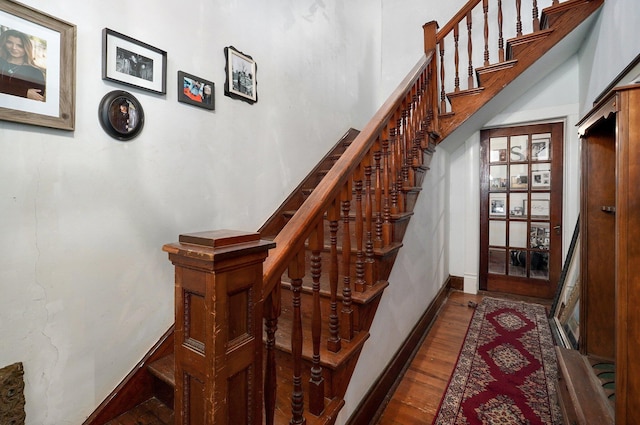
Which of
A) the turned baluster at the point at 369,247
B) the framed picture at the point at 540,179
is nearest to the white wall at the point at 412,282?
the turned baluster at the point at 369,247

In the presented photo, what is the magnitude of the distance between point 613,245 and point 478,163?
7.34ft

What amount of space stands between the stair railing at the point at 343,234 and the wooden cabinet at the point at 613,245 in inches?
33.1

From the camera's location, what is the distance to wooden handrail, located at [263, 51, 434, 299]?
0.83 m

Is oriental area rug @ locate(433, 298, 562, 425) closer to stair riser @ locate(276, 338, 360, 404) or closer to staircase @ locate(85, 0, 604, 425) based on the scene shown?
stair riser @ locate(276, 338, 360, 404)

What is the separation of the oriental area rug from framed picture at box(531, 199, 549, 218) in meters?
1.05

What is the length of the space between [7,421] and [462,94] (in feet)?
10.9

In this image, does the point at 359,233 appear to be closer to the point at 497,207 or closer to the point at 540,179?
the point at 497,207

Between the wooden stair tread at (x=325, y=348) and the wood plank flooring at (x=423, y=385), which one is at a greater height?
the wooden stair tread at (x=325, y=348)

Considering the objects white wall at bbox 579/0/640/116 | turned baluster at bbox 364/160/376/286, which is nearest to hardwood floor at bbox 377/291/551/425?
turned baluster at bbox 364/160/376/286

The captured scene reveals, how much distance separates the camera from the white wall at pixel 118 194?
114cm

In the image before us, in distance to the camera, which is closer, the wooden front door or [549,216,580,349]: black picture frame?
[549,216,580,349]: black picture frame

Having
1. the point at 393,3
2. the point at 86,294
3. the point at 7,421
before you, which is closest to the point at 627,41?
the point at 393,3

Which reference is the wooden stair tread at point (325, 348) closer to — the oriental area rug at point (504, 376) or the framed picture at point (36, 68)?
the oriental area rug at point (504, 376)

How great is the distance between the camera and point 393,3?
3.66 meters
